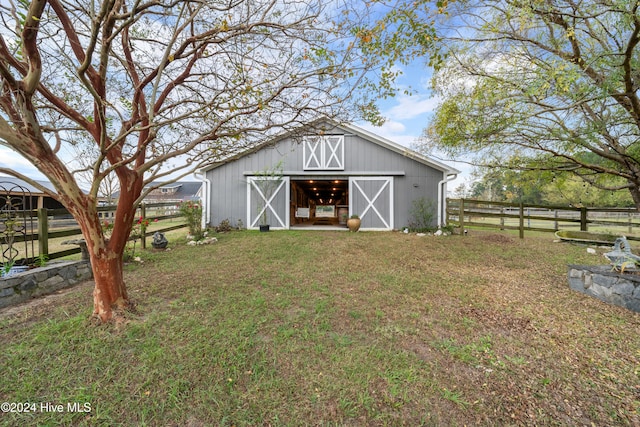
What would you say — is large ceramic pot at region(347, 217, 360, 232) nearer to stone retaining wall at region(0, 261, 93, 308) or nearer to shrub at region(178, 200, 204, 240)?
shrub at region(178, 200, 204, 240)

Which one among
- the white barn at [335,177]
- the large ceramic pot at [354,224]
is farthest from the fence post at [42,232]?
the large ceramic pot at [354,224]

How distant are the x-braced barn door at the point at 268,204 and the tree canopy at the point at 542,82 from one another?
6.30 meters

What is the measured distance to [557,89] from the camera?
3.40 meters

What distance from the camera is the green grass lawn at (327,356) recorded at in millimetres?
1581

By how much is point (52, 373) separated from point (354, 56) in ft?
13.7

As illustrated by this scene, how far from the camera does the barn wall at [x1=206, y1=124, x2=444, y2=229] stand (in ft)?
30.7

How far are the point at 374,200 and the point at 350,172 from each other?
5.00 feet

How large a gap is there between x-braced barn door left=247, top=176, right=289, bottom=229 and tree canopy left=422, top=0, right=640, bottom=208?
248 inches

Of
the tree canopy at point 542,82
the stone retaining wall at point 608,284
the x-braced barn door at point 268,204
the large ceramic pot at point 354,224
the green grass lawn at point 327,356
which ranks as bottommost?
Answer: the green grass lawn at point 327,356

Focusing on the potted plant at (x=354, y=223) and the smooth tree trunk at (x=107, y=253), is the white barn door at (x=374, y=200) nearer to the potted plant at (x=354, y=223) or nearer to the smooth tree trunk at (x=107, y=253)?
the potted plant at (x=354, y=223)

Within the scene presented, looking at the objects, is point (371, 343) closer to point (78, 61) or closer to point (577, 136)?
point (78, 61)

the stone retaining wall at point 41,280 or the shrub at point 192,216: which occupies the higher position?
the shrub at point 192,216

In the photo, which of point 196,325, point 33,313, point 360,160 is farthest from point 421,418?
point 360,160

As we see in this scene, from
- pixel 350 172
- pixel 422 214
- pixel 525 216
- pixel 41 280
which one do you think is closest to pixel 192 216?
pixel 41 280
